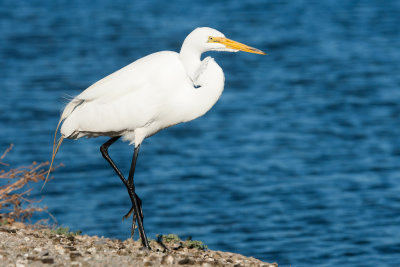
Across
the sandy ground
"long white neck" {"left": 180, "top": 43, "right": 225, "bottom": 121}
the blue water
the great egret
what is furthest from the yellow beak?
the blue water

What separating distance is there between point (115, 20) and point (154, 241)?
72.9 ft

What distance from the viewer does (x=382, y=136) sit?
1675cm

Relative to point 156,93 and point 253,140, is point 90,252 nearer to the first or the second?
point 156,93

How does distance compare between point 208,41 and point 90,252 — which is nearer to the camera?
point 90,252

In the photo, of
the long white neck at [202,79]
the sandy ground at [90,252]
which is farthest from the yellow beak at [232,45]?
the sandy ground at [90,252]

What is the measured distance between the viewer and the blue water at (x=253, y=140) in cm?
1252

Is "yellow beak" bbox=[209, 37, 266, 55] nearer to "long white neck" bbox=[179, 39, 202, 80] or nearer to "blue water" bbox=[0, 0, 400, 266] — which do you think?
"long white neck" bbox=[179, 39, 202, 80]

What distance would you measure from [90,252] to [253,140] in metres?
9.87

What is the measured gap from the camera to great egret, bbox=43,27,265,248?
770cm

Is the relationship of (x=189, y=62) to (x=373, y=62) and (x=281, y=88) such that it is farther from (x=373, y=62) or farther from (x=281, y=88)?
(x=373, y=62)

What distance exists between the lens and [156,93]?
7789 mm

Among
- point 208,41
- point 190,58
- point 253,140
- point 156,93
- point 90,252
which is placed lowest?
point 90,252

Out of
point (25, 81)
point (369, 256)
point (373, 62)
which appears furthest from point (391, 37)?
point (369, 256)

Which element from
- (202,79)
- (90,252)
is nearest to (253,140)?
(202,79)
